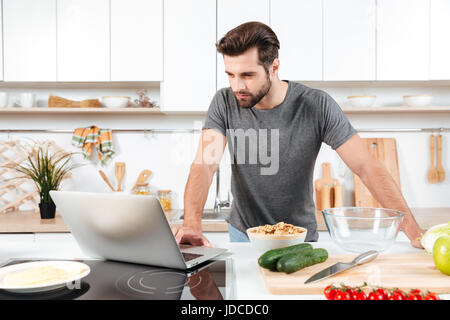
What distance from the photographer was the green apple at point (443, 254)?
0.92 meters

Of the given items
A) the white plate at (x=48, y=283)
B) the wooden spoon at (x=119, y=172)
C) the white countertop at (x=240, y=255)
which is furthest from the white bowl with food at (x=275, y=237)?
the wooden spoon at (x=119, y=172)

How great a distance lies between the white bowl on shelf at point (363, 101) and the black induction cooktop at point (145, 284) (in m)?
1.91

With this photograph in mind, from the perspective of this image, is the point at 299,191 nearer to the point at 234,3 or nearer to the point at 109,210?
the point at 109,210

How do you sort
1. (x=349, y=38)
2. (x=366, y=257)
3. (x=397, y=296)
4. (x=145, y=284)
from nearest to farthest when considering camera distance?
1. (x=397, y=296)
2. (x=145, y=284)
3. (x=366, y=257)
4. (x=349, y=38)

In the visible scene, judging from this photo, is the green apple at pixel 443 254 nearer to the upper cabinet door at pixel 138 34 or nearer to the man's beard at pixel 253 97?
the man's beard at pixel 253 97

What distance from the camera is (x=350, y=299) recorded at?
2.39ft

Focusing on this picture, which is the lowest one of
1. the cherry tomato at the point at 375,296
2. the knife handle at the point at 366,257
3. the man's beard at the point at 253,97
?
the knife handle at the point at 366,257

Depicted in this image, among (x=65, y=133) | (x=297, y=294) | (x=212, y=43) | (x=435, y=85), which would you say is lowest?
(x=297, y=294)

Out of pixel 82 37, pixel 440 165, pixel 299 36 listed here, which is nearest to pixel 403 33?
pixel 299 36

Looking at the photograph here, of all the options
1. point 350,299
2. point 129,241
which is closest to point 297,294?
point 350,299

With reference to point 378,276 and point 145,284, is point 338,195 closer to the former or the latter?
point 378,276

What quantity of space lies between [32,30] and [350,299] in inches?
101

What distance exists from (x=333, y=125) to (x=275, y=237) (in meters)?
0.77

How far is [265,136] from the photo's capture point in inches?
71.4
